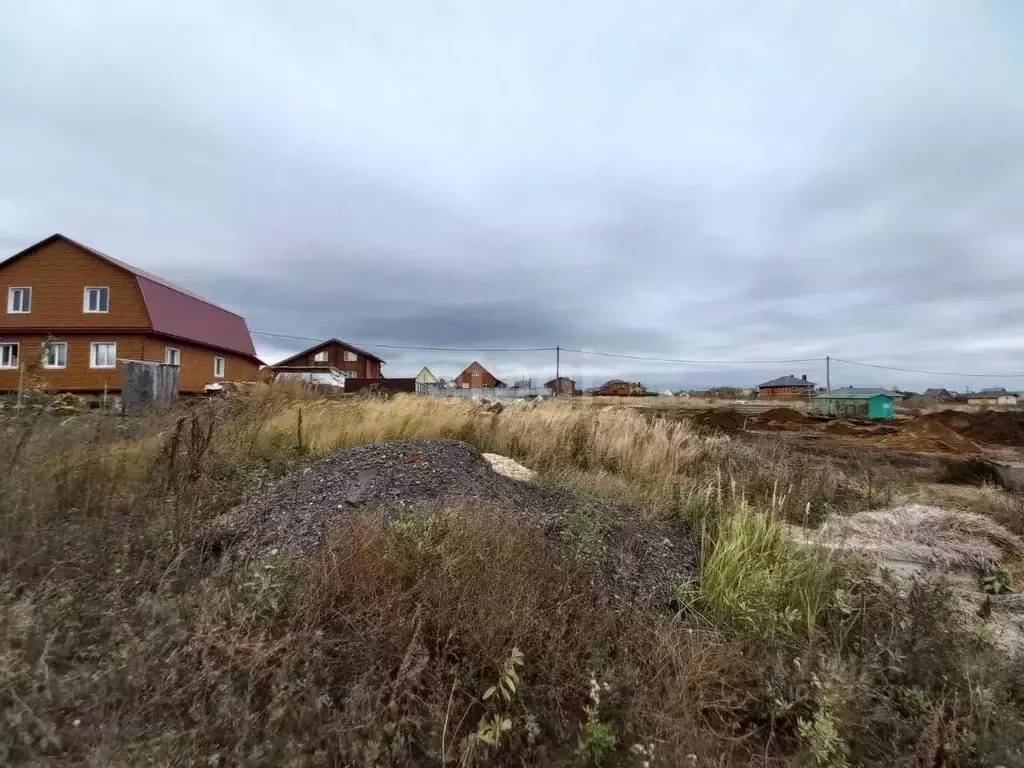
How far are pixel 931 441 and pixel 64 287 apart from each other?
35.0m

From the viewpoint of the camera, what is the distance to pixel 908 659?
2725 millimetres

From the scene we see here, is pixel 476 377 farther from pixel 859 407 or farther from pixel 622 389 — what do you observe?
pixel 859 407

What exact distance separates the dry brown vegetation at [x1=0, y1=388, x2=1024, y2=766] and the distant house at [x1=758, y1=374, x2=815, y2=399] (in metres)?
70.3

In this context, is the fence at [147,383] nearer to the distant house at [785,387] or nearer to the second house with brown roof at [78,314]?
the second house with brown roof at [78,314]

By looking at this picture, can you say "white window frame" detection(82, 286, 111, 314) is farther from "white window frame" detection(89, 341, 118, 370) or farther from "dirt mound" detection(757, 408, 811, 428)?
"dirt mound" detection(757, 408, 811, 428)

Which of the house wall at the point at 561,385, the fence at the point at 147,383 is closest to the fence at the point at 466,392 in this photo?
the house wall at the point at 561,385

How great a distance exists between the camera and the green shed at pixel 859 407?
27.3 metres

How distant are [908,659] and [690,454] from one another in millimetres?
4882

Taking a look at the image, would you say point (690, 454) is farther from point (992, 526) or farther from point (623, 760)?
point (623, 760)

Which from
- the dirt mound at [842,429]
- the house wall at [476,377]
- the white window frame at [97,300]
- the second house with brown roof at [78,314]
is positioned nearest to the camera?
the dirt mound at [842,429]

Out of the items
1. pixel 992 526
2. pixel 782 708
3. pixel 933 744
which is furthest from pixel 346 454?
pixel 992 526

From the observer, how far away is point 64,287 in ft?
84.0

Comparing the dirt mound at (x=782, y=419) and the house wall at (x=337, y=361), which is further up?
the house wall at (x=337, y=361)

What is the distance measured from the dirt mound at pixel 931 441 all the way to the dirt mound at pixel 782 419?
4797 mm
